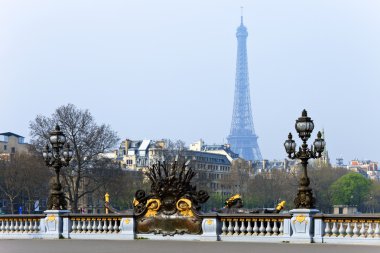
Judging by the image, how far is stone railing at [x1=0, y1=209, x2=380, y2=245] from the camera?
32.7m

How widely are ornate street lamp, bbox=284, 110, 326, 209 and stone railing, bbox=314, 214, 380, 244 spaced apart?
93cm

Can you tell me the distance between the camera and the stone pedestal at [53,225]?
124 feet

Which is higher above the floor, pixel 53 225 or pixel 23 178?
pixel 23 178

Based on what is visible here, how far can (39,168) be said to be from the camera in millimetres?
99188

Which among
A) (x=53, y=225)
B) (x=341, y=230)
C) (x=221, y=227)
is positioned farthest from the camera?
(x=53, y=225)

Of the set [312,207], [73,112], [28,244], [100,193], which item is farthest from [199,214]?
[100,193]

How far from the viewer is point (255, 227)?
113 feet

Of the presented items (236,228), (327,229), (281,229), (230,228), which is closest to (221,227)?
(230,228)

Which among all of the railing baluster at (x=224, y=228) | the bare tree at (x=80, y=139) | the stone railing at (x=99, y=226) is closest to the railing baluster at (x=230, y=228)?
the railing baluster at (x=224, y=228)

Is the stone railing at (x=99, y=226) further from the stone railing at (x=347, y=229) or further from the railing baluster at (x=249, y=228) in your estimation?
the stone railing at (x=347, y=229)

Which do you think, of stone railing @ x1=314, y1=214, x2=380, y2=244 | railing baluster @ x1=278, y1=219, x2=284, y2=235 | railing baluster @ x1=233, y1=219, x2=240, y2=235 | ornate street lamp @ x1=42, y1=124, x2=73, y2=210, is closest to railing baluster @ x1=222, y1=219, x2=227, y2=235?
railing baluster @ x1=233, y1=219, x2=240, y2=235

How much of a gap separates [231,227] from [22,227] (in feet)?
30.4

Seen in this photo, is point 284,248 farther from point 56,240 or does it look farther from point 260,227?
point 56,240

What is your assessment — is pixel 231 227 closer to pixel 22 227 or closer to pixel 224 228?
pixel 224 228
